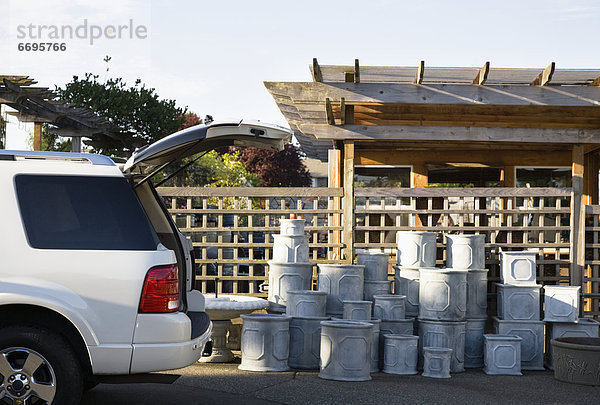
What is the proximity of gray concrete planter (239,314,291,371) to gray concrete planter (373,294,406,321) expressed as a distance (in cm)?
117

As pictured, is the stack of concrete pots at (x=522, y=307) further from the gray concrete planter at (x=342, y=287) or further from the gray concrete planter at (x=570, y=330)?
the gray concrete planter at (x=342, y=287)

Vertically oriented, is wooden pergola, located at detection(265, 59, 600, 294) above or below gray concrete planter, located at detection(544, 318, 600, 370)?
above

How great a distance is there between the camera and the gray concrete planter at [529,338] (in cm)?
873

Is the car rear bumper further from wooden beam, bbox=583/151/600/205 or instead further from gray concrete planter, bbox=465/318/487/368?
wooden beam, bbox=583/151/600/205

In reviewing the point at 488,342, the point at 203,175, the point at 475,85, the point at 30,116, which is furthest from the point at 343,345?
the point at 203,175

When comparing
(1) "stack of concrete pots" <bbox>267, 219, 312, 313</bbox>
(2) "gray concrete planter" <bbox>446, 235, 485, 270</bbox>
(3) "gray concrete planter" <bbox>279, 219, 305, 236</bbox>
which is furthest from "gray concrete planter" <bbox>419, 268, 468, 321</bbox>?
(3) "gray concrete planter" <bbox>279, 219, 305, 236</bbox>

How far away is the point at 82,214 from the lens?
Result: 5.07 metres

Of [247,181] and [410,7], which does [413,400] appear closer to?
[410,7]

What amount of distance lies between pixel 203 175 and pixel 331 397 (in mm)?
28841

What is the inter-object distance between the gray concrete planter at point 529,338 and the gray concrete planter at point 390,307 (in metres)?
1.18

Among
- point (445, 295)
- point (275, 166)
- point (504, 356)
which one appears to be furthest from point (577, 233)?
point (275, 166)

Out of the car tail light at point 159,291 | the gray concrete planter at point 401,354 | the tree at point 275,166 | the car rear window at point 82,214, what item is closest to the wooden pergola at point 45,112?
the gray concrete planter at point 401,354

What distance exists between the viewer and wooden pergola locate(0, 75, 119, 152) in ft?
44.9

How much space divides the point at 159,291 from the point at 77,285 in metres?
0.50
